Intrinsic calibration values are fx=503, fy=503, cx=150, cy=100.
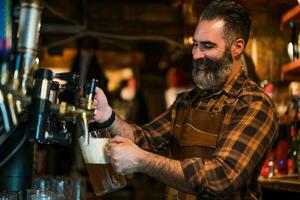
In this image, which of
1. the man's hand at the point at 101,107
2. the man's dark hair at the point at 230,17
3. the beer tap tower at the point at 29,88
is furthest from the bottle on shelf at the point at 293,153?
the beer tap tower at the point at 29,88

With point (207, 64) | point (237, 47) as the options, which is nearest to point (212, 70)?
point (207, 64)

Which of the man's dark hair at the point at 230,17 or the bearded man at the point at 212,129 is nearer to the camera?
the bearded man at the point at 212,129

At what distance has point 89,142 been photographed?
5.45ft

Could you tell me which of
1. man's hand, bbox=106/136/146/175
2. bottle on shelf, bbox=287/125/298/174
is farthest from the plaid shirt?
bottle on shelf, bbox=287/125/298/174

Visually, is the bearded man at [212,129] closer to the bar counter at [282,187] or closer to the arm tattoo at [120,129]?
the arm tattoo at [120,129]

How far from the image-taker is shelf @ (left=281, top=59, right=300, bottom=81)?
2.79 m

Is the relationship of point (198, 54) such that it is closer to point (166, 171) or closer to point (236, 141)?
point (236, 141)

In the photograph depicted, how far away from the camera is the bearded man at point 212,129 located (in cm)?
162

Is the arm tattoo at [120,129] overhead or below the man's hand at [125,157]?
overhead

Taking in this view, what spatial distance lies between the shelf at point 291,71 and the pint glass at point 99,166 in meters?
1.40

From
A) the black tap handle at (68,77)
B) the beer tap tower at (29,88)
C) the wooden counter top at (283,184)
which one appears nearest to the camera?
the beer tap tower at (29,88)

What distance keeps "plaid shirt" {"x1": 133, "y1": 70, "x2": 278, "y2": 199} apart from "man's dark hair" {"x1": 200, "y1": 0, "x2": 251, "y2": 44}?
0.17 m

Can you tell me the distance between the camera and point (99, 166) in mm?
1720

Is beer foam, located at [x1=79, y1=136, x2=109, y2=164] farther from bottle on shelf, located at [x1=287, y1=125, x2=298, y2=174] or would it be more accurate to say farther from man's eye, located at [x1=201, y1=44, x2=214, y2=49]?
bottle on shelf, located at [x1=287, y1=125, x2=298, y2=174]
